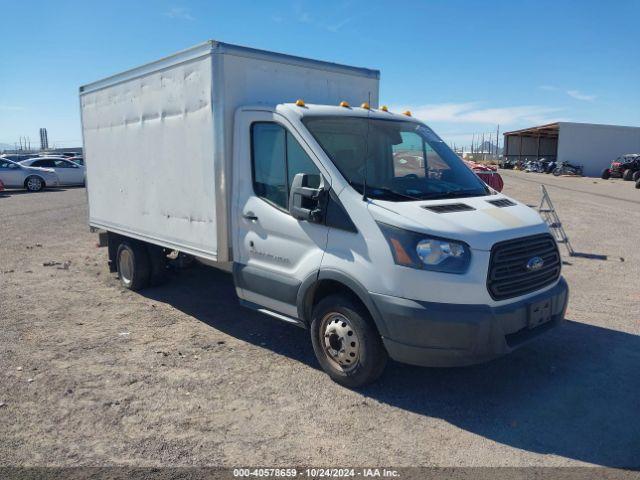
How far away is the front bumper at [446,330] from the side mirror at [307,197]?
2.94 ft

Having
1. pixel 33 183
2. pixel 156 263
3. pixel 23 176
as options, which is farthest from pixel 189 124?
pixel 33 183

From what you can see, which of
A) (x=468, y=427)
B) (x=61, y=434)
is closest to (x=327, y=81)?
(x=468, y=427)

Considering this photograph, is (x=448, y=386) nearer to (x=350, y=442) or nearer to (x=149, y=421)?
(x=350, y=442)

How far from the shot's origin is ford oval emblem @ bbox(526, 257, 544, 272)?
14.0 ft

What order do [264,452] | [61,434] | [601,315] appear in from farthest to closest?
1. [601,315]
2. [61,434]
3. [264,452]

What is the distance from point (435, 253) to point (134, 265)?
16.4 ft

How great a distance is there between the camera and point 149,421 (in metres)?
4.04

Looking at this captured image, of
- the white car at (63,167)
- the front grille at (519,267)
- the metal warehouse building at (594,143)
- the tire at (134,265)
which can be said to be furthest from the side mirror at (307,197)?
the metal warehouse building at (594,143)

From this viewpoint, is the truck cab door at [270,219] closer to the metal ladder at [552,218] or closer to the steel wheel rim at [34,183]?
the metal ladder at [552,218]

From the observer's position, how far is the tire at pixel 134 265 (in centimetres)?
752

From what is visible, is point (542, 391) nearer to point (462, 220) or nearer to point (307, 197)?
point (462, 220)

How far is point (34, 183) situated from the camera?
83.7 ft

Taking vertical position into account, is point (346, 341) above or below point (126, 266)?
above

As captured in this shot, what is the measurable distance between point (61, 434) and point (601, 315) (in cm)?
589
